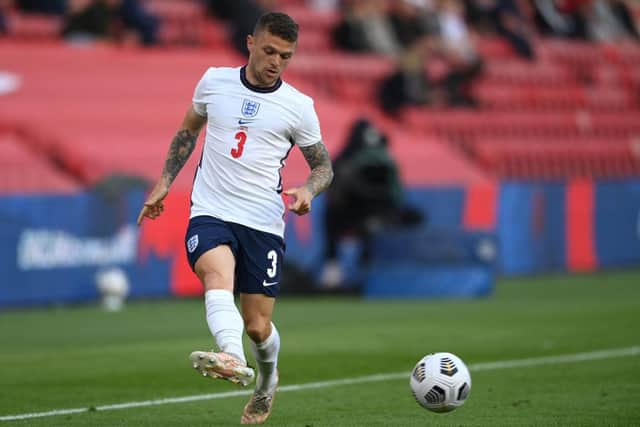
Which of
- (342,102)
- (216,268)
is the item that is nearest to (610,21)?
(342,102)

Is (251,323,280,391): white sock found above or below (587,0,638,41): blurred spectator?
above

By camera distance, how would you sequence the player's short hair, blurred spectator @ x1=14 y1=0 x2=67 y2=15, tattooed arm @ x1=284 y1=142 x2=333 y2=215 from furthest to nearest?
blurred spectator @ x1=14 y1=0 x2=67 y2=15 < tattooed arm @ x1=284 y1=142 x2=333 y2=215 < the player's short hair

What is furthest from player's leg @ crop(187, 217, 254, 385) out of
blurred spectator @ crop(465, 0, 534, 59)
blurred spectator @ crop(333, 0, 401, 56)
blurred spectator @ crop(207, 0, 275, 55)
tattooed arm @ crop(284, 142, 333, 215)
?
blurred spectator @ crop(465, 0, 534, 59)

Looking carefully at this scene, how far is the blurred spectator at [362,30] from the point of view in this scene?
25.0 meters

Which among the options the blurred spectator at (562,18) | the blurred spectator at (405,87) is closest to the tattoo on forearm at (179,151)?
the blurred spectator at (405,87)

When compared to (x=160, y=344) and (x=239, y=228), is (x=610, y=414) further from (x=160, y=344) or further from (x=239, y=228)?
(x=160, y=344)

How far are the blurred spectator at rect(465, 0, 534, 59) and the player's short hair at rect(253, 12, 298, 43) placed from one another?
2251 cm

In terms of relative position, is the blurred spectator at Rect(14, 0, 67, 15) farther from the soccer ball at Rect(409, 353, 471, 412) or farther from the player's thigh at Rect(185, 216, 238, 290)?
the soccer ball at Rect(409, 353, 471, 412)

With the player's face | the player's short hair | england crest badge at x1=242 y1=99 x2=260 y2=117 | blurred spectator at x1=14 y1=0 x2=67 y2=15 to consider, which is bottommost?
blurred spectator at x1=14 y1=0 x2=67 y2=15

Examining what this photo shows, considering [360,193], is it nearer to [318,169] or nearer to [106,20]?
[106,20]

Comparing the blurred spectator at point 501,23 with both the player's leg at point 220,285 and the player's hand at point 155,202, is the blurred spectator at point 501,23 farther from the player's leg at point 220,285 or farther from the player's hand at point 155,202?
the player's leg at point 220,285

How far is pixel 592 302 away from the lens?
1644 centimetres

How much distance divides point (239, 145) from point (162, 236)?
9716 millimetres

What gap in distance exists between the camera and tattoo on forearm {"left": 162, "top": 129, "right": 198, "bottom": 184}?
755 cm
